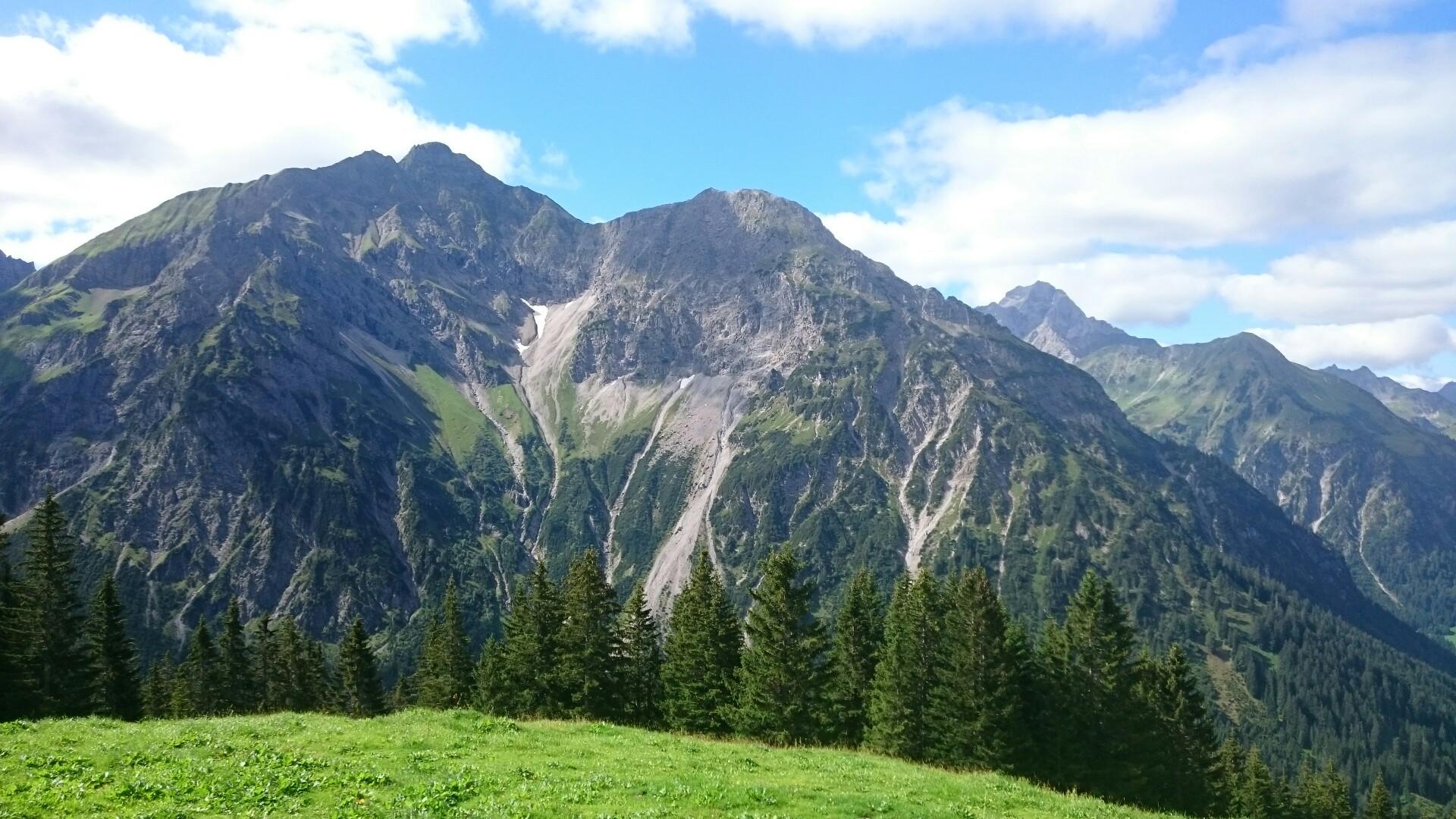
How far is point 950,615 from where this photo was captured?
52.5 m

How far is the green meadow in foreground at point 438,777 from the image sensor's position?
21.8 m

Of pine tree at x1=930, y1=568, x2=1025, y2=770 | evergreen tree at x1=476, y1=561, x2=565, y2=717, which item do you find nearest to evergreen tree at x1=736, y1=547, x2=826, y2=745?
pine tree at x1=930, y1=568, x2=1025, y2=770

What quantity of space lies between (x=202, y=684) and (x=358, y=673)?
15.5m

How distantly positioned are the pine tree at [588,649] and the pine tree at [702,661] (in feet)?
16.4

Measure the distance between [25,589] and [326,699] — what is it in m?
39.2

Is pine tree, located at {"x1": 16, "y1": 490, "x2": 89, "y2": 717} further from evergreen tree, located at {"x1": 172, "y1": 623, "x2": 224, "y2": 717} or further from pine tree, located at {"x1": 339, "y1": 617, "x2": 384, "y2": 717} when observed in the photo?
pine tree, located at {"x1": 339, "y1": 617, "x2": 384, "y2": 717}

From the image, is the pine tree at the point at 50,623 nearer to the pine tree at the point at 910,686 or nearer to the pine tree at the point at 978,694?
the pine tree at the point at 910,686

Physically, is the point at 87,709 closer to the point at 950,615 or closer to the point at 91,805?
the point at 91,805

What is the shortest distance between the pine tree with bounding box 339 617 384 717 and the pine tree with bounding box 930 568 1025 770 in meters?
65.1

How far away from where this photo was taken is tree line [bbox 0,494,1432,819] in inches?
2021

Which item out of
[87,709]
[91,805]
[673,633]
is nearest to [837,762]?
[91,805]

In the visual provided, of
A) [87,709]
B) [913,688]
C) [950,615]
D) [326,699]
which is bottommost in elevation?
[326,699]

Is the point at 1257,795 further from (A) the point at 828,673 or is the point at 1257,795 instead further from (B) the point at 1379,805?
(A) the point at 828,673

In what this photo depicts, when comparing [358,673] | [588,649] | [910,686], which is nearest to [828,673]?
[910,686]
